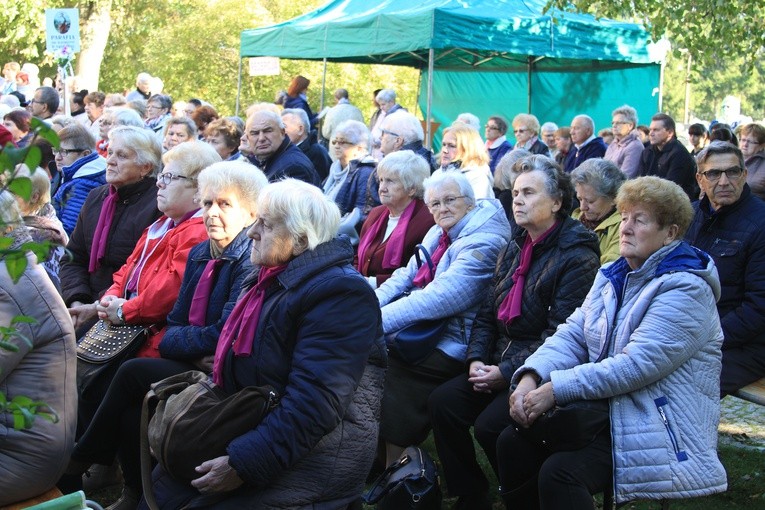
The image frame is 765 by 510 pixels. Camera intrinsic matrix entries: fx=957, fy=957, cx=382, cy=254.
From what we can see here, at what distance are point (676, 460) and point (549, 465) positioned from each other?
0.47 m

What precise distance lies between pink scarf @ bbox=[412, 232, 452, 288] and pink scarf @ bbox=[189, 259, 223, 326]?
1223mm

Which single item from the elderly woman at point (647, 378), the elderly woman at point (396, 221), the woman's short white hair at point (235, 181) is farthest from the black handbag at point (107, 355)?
the elderly woman at point (647, 378)

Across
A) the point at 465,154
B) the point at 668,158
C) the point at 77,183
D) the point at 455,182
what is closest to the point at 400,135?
the point at 465,154

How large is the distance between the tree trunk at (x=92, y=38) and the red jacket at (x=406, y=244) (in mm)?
21794

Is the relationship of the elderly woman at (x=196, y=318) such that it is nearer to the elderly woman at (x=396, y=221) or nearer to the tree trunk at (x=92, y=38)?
the elderly woman at (x=396, y=221)

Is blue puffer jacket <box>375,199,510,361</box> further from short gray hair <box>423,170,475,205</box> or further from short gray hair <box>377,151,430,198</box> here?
short gray hair <box>377,151,430,198</box>

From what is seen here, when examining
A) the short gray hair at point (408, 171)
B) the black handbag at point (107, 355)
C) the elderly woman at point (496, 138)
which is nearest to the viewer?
the black handbag at point (107, 355)

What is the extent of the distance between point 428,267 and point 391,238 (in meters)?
0.61

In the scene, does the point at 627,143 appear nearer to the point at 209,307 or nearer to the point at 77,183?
the point at 77,183

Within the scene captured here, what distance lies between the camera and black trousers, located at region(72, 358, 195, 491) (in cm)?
436

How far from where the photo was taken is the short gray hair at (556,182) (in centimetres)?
452

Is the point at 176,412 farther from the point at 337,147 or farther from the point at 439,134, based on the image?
the point at 439,134

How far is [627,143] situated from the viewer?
12594 mm

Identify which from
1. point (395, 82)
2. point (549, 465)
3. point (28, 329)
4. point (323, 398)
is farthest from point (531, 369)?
point (395, 82)
